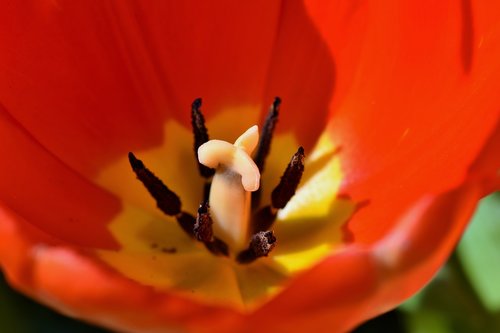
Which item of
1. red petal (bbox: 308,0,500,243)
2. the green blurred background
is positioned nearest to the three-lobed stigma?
red petal (bbox: 308,0,500,243)

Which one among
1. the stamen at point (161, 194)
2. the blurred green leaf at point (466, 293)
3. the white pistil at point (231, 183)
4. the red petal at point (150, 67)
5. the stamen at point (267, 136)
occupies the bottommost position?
the blurred green leaf at point (466, 293)

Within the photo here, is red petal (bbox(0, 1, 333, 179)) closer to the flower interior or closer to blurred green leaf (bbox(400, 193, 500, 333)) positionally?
the flower interior

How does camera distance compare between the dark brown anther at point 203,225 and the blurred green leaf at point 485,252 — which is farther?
the blurred green leaf at point 485,252

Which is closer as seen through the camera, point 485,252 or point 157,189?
point 157,189

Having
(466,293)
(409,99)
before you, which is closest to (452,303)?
(466,293)

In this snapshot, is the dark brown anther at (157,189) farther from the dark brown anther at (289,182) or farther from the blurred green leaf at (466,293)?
Answer: the blurred green leaf at (466,293)

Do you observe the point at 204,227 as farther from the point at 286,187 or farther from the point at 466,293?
the point at 466,293

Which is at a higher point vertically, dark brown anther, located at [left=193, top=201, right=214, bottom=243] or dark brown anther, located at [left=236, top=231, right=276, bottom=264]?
dark brown anther, located at [left=193, top=201, right=214, bottom=243]

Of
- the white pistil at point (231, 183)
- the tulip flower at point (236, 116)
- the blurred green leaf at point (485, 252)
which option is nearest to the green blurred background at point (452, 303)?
the blurred green leaf at point (485, 252)
